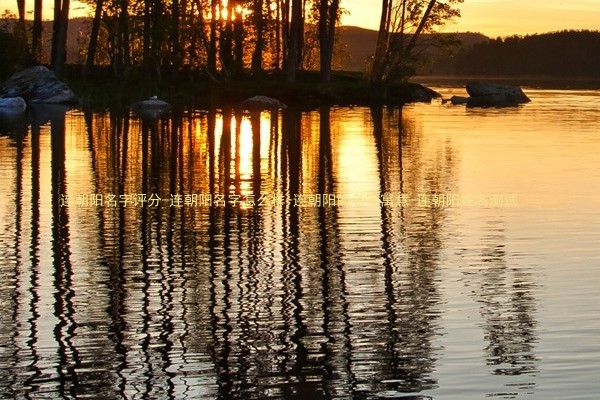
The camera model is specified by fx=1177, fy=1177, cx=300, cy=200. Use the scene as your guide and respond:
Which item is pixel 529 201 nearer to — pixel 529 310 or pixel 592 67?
pixel 529 310

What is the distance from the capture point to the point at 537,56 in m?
188

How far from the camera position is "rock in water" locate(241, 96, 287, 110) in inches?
1917

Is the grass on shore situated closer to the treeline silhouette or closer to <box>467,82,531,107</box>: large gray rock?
<box>467,82,531,107</box>: large gray rock

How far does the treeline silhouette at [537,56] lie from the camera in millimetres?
182625

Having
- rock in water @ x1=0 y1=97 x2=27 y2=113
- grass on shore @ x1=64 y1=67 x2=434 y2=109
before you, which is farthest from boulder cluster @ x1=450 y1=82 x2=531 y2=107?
rock in water @ x1=0 y1=97 x2=27 y2=113

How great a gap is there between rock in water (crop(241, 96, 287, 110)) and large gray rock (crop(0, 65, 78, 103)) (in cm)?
707

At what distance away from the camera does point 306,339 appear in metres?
8.37

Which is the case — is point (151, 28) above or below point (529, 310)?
above

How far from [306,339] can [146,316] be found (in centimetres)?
136

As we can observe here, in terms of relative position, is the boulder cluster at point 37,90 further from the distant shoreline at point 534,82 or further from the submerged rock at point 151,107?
the distant shoreline at point 534,82

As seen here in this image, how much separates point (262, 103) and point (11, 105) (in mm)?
11849

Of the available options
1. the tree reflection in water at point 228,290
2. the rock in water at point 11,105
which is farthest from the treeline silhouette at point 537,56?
the tree reflection in water at point 228,290

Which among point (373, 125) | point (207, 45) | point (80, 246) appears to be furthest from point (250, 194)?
point (207, 45)

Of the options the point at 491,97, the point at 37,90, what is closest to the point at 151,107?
the point at 37,90
